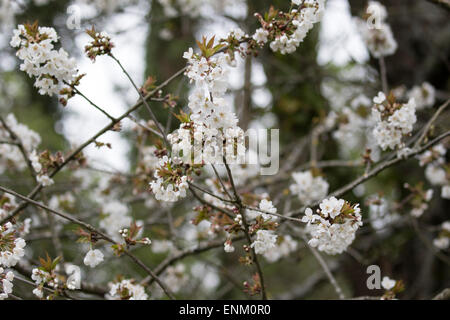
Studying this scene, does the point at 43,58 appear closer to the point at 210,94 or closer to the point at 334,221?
the point at 210,94

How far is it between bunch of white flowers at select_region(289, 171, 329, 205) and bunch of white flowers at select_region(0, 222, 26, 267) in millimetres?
1733

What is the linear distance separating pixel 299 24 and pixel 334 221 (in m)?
0.84

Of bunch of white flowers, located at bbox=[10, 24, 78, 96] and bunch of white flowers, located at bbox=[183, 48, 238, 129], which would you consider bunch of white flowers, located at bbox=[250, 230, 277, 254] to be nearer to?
bunch of white flowers, located at bbox=[183, 48, 238, 129]

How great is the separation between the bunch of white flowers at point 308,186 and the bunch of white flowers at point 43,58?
159 cm

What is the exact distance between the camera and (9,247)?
176 cm

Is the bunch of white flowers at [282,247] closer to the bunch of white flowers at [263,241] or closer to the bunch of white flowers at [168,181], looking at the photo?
the bunch of white flowers at [263,241]

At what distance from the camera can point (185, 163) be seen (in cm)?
165

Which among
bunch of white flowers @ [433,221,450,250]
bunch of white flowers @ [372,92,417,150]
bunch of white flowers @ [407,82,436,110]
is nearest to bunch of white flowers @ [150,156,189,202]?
bunch of white flowers @ [372,92,417,150]

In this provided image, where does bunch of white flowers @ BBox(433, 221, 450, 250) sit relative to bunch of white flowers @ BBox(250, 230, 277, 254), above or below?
above

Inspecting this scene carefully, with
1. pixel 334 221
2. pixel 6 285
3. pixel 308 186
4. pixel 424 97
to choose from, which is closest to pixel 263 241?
pixel 334 221

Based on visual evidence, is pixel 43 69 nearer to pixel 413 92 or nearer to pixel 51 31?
pixel 51 31

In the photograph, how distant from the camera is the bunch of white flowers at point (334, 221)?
5.44 feet

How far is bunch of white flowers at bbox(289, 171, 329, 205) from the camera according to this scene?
2902 mm

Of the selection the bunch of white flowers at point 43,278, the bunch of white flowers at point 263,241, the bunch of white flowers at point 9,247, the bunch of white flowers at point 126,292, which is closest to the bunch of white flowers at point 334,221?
the bunch of white flowers at point 263,241
